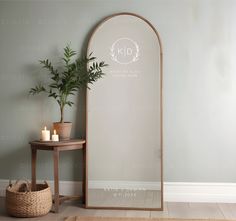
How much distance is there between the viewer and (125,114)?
459 cm

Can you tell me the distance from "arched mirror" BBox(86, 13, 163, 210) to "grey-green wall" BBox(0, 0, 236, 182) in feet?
0.48

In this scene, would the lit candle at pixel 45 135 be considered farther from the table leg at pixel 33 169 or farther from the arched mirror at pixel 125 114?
the arched mirror at pixel 125 114

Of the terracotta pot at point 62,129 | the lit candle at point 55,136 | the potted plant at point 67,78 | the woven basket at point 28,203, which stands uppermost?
the potted plant at point 67,78

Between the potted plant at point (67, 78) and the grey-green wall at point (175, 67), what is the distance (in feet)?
0.36

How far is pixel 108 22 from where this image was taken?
4.63m

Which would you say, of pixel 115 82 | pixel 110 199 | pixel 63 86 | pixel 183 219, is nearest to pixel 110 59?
pixel 115 82

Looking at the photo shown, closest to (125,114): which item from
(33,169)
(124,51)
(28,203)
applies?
(124,51)

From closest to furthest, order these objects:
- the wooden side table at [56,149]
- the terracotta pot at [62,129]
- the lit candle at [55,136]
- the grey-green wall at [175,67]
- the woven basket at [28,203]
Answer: the woven basket at [28,203] < the wooden side table at [56,149] < the lit candle at [55,136] < the terracotta pot at [62,129] < the grey-green wall at [175,67]

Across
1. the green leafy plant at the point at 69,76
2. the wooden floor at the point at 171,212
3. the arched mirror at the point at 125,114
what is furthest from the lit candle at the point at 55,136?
the wooden floor at the point at 171,212

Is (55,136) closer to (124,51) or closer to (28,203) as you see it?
(28,203)

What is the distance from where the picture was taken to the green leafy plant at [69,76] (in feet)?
14.8

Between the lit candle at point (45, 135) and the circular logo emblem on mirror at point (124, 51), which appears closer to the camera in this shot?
the lit candle at point (45, 135)

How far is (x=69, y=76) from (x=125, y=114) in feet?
2.19

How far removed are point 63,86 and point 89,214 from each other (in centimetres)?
125
